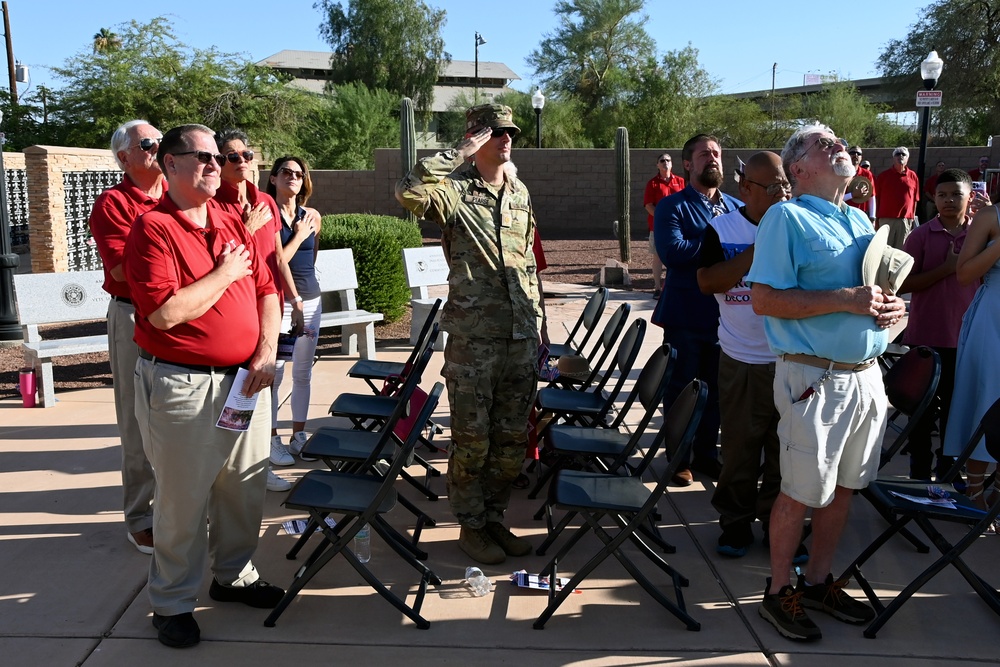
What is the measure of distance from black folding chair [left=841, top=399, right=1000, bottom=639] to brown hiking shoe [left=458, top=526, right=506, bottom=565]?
1.44m

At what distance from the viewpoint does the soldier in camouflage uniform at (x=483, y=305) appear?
147 inches

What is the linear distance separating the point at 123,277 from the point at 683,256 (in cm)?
270

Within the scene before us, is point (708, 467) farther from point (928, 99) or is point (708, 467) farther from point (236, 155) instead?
point (928, 99)

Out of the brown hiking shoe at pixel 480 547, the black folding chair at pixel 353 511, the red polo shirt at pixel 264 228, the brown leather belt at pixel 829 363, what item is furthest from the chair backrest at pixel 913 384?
the red polo shirt at pixel 264 228

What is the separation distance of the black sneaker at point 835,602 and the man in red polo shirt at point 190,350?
223 cm

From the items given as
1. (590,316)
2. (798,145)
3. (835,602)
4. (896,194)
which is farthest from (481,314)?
(896,194)

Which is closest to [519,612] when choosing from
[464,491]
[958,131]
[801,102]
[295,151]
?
[464,491]

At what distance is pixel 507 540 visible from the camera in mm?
3943

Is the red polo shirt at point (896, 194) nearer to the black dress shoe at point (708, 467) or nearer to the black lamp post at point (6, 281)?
the black dress shoe at point (708, 467)

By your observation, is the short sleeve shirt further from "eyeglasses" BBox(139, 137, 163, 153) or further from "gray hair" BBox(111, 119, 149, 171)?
"gray hair" BBox(111, 119, 149, 171)

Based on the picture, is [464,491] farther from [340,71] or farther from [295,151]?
[340,71]

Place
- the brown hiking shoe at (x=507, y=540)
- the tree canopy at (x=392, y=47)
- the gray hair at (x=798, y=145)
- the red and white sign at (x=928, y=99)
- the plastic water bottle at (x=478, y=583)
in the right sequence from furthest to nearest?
the tree canopy at (x=392, y=47), the red and white sign at (x=928, y=99), the brown hiking shoe at (x=507, y=540), the plastic water bottle at (x=478, y=583), the gray hair at (x=798, y=145)

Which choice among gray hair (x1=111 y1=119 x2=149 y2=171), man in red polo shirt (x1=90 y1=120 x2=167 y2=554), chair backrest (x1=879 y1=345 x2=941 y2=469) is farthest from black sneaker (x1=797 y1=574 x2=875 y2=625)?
gray hair (x1=111 y1=119 x2=149 y2=171)

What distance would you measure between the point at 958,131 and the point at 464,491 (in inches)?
1328
